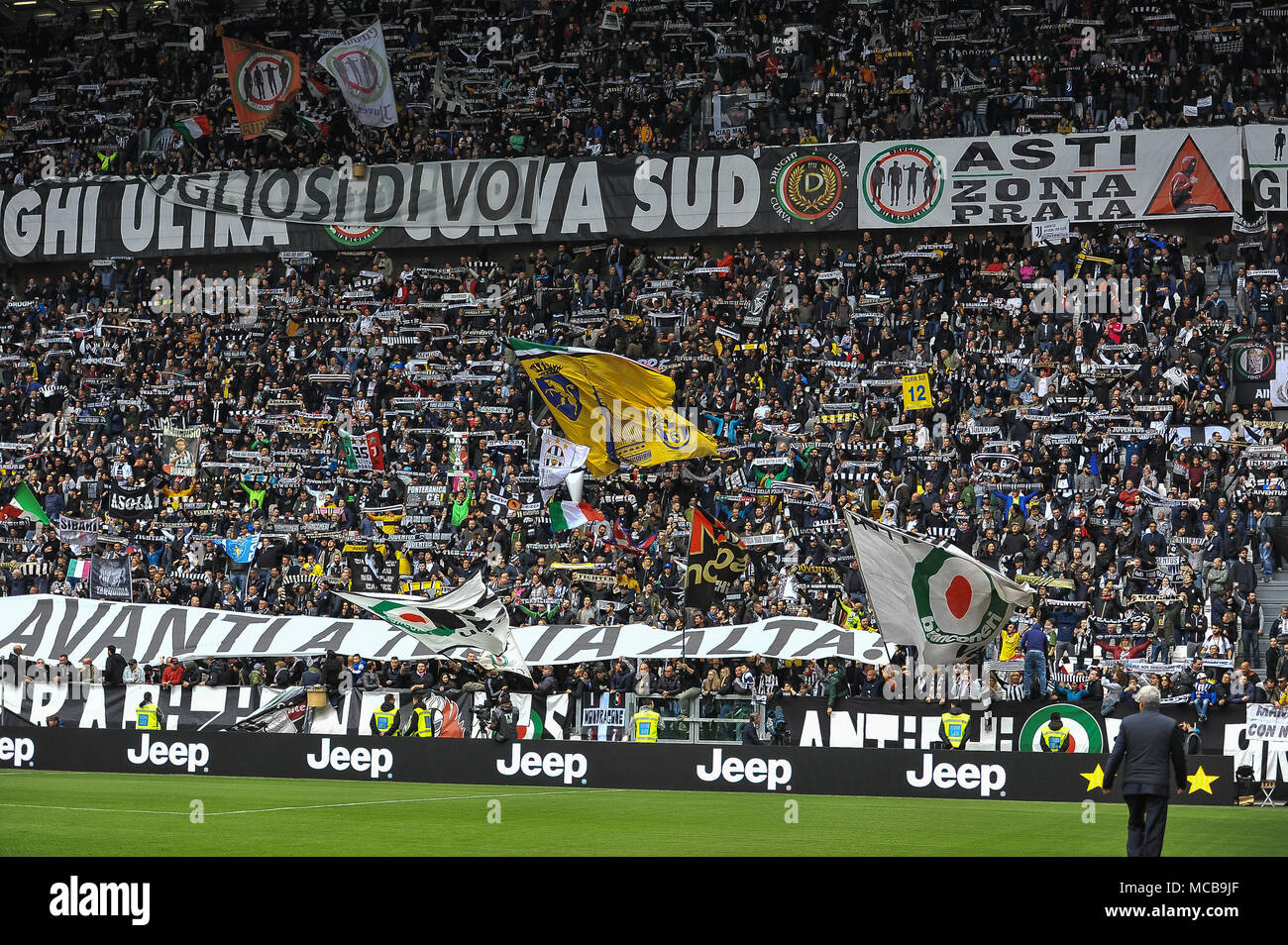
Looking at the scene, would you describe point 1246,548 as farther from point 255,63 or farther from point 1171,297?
point 255,63

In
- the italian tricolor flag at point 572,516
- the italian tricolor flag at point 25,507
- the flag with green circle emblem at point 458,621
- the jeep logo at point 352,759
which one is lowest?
the jeep logo at point 352,759

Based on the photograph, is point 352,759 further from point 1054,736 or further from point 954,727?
point 1054,736

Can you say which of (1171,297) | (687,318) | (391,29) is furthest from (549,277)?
(1171,297)

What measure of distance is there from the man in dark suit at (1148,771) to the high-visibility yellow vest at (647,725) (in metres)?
14.8

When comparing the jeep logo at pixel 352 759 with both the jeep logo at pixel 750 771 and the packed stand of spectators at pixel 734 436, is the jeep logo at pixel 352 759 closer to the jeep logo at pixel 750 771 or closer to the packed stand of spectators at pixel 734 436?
the packed stand of spectators at pixel 734 436

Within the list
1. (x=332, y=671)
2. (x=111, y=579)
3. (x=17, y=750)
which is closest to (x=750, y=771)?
(x=332, y=671)

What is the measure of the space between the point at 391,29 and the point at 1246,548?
29.1 meters

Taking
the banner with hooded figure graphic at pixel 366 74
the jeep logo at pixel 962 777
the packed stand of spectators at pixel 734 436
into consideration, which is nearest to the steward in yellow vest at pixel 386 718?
the packed stand of spectators at pixel 734 436

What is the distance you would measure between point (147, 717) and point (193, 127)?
22.3 metres

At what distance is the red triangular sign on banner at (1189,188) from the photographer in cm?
3750

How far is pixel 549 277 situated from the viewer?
136 feet

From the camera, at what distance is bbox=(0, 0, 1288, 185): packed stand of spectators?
3934 cm

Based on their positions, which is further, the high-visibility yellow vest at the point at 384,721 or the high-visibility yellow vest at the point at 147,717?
the high-visibility yellow vest at the point at 147,717

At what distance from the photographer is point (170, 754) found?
86.6 feet
